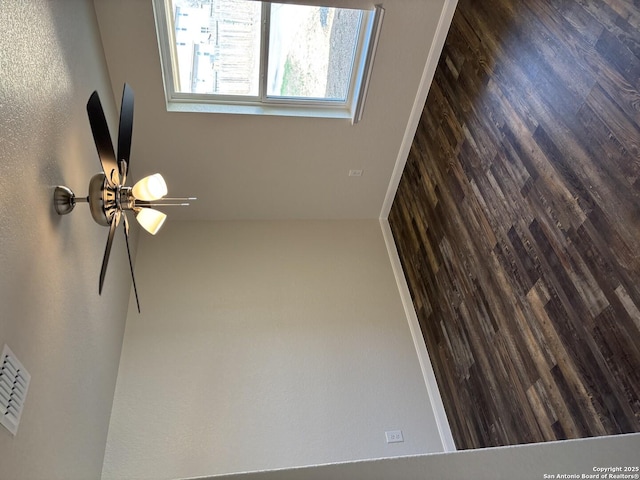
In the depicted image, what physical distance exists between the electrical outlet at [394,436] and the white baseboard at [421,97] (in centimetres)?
197

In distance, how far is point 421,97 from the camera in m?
3.63

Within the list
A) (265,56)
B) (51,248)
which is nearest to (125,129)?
(51,248)

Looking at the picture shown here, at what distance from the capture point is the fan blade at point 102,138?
5.44 feet

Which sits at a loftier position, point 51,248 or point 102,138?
point 102,138

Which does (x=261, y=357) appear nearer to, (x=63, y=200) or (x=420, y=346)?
(x=420, y=346)

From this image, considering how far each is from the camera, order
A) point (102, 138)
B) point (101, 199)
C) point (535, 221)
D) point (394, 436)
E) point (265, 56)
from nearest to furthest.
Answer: point (102, 138), point (101, 199), point (535, 221), point (394, 436), point (265, 56)

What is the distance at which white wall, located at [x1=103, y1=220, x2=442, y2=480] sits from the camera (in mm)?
3027

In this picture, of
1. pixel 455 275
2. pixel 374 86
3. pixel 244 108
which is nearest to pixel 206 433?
pixel 455 275

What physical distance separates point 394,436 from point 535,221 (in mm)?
1704

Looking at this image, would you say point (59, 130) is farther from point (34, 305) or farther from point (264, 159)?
point (264, 159)

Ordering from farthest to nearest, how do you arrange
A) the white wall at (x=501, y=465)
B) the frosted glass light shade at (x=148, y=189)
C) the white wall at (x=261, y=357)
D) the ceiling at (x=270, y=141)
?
the ceiling at (x=270, y=141)
the white wall at (x=261, y=357)
the frosted glass light shade at (x=148, y=189)
the white wall at (x=501, y=465)

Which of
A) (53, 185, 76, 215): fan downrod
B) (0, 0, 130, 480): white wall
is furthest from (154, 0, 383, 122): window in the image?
(53, 185, 76, 215): fan downrod

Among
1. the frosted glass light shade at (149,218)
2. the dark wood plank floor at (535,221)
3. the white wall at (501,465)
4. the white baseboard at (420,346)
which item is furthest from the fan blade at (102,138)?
the white baseboard at (420,346)

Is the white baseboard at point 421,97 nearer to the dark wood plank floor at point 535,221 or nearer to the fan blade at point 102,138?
the dark wood plank floor at point 535,221
